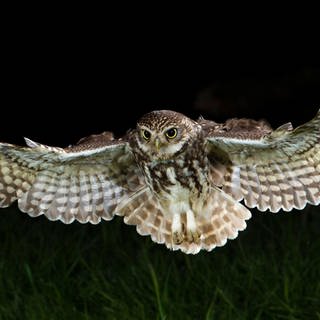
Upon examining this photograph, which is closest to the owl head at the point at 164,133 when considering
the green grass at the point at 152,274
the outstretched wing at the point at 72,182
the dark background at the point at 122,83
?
the outstretched wing at the point at 72,182

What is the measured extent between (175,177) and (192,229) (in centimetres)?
23

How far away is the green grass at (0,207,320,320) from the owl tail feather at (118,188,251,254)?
50 cm

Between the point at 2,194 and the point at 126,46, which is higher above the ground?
the point at 126,46

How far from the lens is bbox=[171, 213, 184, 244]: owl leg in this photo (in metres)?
4.22

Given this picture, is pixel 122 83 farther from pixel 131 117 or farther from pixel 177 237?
pixel 177 237

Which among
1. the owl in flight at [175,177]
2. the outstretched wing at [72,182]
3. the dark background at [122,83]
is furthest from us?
the dark background at [122,83]

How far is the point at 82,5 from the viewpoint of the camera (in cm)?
869

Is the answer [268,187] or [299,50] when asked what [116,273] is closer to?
[268,187]

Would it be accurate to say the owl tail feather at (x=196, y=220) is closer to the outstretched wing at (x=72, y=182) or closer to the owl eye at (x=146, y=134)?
the outstretched wing at (x=72, y=182)

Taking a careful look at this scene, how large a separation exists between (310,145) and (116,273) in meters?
1.60

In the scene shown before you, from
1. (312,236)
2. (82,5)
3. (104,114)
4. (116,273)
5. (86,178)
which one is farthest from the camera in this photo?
(104,114)

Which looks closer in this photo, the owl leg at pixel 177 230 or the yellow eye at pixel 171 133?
the yellow eye at pixel 171 133

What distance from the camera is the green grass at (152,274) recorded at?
4.91 meters

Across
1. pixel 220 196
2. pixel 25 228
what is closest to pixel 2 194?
pixel 220 196
